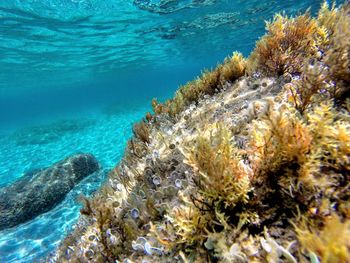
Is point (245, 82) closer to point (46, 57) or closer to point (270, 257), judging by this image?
point (270, 257)

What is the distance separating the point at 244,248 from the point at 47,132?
2876 centimetres

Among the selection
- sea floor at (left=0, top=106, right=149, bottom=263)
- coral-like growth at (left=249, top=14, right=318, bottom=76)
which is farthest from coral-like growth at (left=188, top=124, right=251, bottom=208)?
sea floor at (left=0, top=106, right=149, bottom=263)

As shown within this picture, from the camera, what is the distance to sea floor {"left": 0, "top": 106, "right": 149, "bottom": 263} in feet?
23.2

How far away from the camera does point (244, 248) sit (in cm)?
199

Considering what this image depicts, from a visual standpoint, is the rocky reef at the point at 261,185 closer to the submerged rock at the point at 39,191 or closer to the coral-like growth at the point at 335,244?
the coral-like growth at the point at 335,244

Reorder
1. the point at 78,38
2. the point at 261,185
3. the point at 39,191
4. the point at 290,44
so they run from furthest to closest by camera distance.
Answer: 1. the point at 78,38
2. the point at 39,191
3. the point at 290,44
4. the point at 261,185

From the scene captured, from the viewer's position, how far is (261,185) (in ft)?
7.31

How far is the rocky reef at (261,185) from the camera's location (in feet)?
6.23

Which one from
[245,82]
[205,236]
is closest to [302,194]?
[205,236]

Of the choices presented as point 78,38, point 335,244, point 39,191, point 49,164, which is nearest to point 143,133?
point 335,244

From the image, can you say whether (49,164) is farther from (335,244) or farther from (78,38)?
(335,244)

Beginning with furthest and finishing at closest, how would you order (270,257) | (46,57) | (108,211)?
(46,57)
(108,211)
(270,257)

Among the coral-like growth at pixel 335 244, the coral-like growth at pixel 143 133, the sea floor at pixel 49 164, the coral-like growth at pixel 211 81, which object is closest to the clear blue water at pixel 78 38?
the sea floor at pixel 49 164

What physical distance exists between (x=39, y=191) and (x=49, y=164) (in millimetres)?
7002
